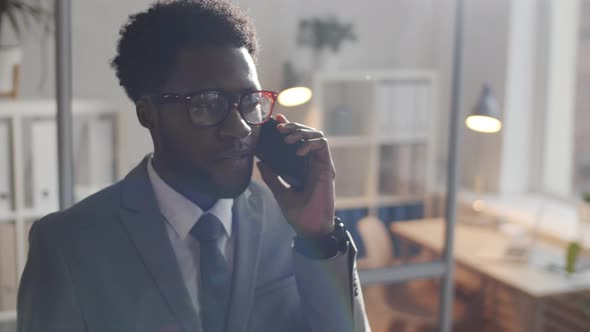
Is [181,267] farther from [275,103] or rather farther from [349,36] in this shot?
[349,36]

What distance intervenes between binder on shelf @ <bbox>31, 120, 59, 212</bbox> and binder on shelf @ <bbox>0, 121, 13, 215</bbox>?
1.7 inches

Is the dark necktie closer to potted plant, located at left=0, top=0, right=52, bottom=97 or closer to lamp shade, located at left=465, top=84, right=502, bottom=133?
potted plant, located at left=0, top=0, right=52, bottom=97

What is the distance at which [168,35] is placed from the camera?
2.81 ft

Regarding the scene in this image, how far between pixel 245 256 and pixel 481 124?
4.15 ft

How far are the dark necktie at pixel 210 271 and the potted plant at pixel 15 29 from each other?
455 millimetres

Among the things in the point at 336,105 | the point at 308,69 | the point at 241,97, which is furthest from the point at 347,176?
the point at 241,97

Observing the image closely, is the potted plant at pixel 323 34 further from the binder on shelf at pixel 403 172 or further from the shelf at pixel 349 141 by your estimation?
the binder on shelf at pixel 403 172

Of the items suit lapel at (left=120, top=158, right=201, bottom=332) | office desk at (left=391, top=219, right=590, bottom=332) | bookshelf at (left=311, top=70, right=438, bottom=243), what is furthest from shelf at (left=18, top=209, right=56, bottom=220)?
office desk at (left=391, top=219, right=590, bottom=332)

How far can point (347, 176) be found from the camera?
1.50 m

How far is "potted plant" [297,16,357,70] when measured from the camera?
1.39 meters

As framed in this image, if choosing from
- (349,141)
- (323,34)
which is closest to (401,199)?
(349,141)

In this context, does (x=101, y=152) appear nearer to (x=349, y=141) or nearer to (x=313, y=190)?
(x=313, y=190)

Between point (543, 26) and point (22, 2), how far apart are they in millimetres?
3385

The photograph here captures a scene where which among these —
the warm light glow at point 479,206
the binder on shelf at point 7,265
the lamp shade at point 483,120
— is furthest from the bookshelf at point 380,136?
the warm light glow at point 479,206
